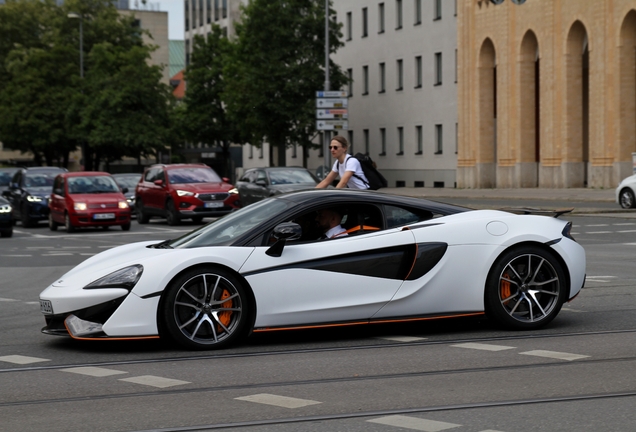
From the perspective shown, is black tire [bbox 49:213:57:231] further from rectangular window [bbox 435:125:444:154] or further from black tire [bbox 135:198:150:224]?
rectangular window [bbox 435:125:444:154]

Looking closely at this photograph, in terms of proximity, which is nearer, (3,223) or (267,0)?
(3,223)

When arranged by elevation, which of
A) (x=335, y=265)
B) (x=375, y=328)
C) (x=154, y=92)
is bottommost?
(x=375, y=328)

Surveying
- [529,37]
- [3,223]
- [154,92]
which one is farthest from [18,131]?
[3,223]

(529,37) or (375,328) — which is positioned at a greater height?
(529,37)

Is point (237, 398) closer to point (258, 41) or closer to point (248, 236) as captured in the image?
point (248, 236)

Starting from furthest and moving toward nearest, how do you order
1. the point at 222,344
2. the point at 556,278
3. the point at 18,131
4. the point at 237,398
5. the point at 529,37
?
the point at 18,131
the point at 529,37
the point at 556,278
the point at 222,344
the point at 237,398

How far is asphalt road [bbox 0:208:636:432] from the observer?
6574 millimetres

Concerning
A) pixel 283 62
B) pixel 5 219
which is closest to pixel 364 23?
pixel 283 62

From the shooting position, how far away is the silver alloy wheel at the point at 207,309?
30.0 feet

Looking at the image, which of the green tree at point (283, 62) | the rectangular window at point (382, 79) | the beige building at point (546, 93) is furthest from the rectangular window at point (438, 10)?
the rectangular window at point (382, 79)

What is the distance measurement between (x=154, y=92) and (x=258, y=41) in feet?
38.4

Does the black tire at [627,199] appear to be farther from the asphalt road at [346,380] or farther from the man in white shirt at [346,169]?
the asphalt road at [346,380]

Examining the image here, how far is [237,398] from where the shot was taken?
7289mm

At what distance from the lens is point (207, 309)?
918 centimetres
